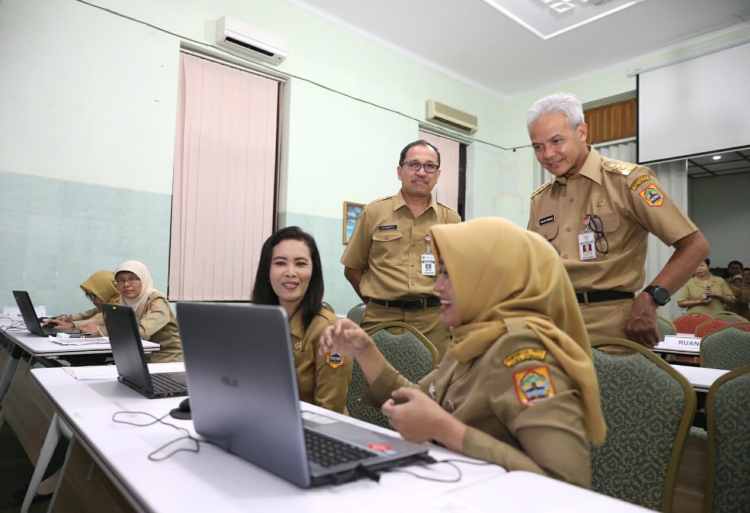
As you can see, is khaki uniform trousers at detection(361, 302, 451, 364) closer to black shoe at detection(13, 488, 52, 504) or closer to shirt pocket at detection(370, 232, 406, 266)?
shirt pocket at detection(370, 232, 406, 266)

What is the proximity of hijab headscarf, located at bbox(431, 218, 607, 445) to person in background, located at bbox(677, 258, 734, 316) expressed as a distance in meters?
6.15

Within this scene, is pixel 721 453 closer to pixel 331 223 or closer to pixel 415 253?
pixel 415 253

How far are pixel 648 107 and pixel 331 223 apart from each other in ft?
12.9

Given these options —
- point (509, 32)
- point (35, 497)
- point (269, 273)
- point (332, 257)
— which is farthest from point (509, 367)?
point (509, 32)

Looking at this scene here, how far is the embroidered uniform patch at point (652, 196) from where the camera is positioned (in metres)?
1.87

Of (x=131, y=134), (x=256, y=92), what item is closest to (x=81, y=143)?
(x=131, y=134)

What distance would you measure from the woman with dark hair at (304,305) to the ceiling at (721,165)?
18.0ft

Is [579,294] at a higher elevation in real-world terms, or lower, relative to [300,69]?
lower

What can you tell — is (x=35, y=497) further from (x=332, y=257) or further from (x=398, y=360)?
(x=332, y=257)

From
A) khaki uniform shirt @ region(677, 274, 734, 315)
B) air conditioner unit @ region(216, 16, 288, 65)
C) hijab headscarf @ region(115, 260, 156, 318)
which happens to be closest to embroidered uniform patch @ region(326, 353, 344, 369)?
hijab headscarf @ region(115, 260, 156, 318)

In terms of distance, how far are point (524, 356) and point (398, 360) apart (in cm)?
88

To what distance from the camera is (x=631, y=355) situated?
1.29m

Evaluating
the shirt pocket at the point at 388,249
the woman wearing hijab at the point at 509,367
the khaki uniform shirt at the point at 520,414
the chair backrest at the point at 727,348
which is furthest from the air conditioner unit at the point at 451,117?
the khaki uniform shirt at the point at 520,414

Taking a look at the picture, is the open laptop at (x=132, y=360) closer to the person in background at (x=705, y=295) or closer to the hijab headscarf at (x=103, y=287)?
the hijab headscarf at (x=103, y=287)
